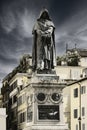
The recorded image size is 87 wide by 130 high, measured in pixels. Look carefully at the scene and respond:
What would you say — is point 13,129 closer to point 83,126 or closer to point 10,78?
point 10,78

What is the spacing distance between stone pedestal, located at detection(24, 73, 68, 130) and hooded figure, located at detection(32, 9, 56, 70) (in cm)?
102

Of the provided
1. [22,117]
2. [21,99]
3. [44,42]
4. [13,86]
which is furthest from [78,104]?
[44,42]

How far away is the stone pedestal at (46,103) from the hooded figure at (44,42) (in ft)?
3.36

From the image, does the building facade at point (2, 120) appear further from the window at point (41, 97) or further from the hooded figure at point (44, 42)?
the window at point (41, 97)

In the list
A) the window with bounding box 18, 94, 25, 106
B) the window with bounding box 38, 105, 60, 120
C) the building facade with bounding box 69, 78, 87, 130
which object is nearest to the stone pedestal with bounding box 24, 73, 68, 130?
the window with bounding box 38, 105, 60, 120

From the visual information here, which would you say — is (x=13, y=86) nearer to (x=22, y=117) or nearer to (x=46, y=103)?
(x=22, y=117)

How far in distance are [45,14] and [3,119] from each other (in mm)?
69690

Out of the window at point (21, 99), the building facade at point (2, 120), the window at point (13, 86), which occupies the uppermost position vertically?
the window at point (13, 86)

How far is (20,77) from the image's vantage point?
111938 millimetres

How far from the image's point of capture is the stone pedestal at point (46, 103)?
93.6 ft

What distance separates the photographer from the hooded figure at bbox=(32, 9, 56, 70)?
30.0 meters

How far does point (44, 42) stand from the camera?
30.3 metres

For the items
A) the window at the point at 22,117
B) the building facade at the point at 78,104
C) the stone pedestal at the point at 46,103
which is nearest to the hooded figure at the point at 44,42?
the stone pedestal at the point at 46,103

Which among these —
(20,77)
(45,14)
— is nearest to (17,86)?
(20,77)
